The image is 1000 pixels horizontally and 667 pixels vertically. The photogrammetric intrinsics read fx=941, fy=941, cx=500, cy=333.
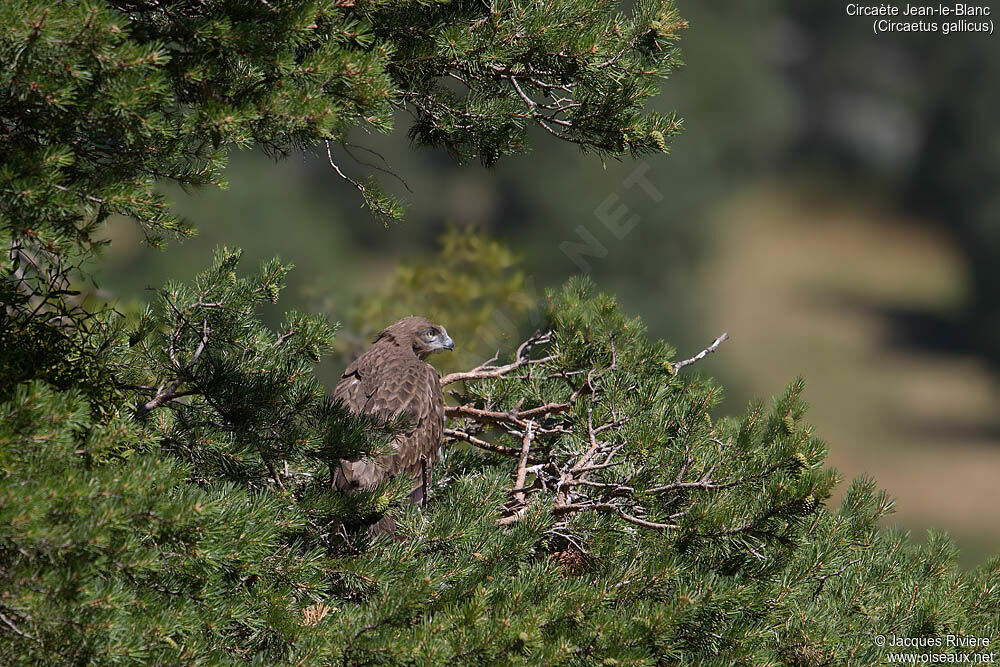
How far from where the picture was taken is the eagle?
3305mm

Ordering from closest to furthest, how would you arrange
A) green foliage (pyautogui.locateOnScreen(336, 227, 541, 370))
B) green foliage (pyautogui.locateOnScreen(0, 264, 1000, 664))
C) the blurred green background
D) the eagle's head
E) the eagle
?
green foliage (pyautogui.locateOnScreen(0, 264, 1000, 664)), the eagle, the eagle's head, green foliage (pyautogui.locateOnScreen(336, 227, 541, 370)), the blurred green background

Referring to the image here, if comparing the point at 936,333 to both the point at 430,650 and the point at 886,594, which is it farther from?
the point at 430,650

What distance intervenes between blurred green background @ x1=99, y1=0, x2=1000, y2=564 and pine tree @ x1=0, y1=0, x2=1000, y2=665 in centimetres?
1123

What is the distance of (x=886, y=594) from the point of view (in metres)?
2.85

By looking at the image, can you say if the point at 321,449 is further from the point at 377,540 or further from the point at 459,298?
the point at 459,298

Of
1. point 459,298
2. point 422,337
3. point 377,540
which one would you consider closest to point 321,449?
point 377,540

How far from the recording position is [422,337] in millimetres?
3939

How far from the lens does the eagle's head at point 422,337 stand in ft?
12.9

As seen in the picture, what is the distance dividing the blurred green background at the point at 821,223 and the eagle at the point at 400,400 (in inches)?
400

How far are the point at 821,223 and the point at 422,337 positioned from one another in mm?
17757

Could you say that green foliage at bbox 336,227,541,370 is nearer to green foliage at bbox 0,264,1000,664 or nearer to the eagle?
the eagle

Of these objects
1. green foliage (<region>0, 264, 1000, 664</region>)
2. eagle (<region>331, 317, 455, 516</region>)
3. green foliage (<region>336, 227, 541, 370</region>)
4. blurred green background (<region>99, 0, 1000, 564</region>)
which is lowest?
blurred green background (<region>99, 0, 1000, 564</region>)

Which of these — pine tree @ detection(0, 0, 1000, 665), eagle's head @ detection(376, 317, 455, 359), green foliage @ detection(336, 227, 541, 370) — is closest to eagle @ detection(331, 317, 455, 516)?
eagle's head @ detection(376, 317, 455, 359)

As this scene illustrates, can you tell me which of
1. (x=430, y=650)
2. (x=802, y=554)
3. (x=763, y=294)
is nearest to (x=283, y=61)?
(x=430, y=650)
